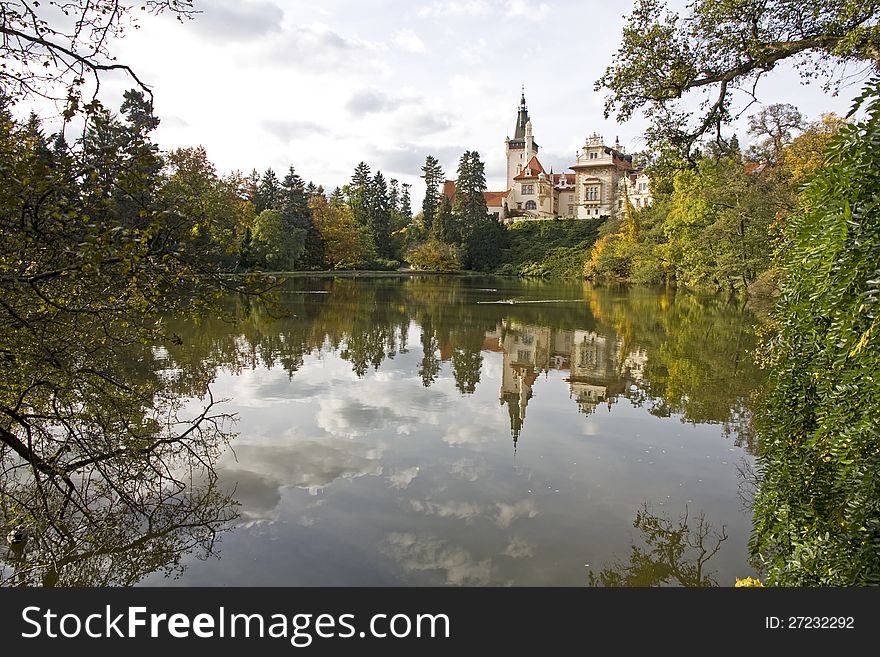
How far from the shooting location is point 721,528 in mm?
6195

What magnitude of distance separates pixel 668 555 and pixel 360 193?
7846 cm

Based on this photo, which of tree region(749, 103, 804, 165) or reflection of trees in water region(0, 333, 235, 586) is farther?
tree region(749, 103, 804, 165)

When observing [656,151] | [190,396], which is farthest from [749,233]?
[190,396]

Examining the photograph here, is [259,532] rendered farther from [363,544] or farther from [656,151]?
[656,151]

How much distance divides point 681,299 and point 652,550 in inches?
1290

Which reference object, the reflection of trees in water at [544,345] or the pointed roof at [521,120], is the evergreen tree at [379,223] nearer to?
the pointed roof at [521,120]

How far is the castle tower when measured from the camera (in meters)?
90.1

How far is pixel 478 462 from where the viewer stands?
8086mm

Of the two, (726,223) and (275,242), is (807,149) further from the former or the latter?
(275,242)

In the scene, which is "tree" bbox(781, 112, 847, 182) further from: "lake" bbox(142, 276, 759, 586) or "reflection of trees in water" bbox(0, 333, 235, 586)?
"reflection of trees in water" bbox(0, 333, 235, 586)

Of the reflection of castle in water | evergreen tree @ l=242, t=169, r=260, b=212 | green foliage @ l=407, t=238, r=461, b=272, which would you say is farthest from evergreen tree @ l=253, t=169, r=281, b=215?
the reflection of castle in water

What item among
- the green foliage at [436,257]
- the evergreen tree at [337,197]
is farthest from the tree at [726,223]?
the evergreen tree at [337,197]

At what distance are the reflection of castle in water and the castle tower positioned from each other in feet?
238

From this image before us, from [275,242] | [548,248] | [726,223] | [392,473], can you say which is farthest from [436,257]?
[392,473]
